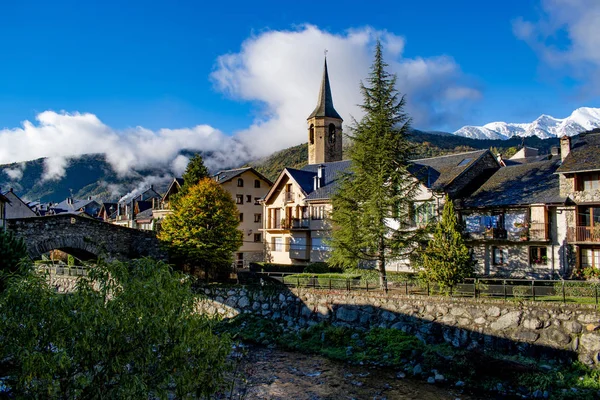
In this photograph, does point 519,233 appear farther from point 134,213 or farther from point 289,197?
point 134,213

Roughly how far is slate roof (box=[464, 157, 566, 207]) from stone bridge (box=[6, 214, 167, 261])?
2383 cm

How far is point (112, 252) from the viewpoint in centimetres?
3538

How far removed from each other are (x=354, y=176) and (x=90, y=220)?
63.6ft

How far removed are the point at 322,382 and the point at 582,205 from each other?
806 inches

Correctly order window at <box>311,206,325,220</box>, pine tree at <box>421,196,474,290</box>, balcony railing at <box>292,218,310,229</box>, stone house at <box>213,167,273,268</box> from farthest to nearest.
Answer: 1. stone house at <box>213,167,273,268</box>
2. balcony railing at <box>292,218,310,229</box>
3. window at <box>311,206,325,220</box>
4. pine tree at <box>421,196,474,290</box>

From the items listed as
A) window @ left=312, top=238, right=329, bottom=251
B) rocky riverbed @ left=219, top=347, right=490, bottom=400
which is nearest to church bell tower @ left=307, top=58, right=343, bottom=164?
window @ left=312, top=238, right=329, bottom=251

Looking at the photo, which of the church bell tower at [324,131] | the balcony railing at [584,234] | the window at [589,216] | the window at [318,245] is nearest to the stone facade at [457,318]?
the balcony railing at [584,234]

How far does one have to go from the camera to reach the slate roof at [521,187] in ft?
100

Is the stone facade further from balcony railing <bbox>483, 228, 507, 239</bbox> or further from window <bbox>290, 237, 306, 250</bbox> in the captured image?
window <bbox>290, 237, 306, 250</bbox>

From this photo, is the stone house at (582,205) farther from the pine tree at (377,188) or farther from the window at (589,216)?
the pine tree at (377,188)

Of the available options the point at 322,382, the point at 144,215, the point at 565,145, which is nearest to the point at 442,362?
the point at 322,382

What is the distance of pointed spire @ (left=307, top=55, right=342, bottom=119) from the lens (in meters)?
62.7

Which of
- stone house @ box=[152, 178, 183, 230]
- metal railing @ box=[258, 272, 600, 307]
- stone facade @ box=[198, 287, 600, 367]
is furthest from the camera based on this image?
stone house @ box=[152, 178, 183, 230]

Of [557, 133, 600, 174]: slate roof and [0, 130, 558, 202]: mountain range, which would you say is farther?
[0, 130, 558, 202]: mountain range
